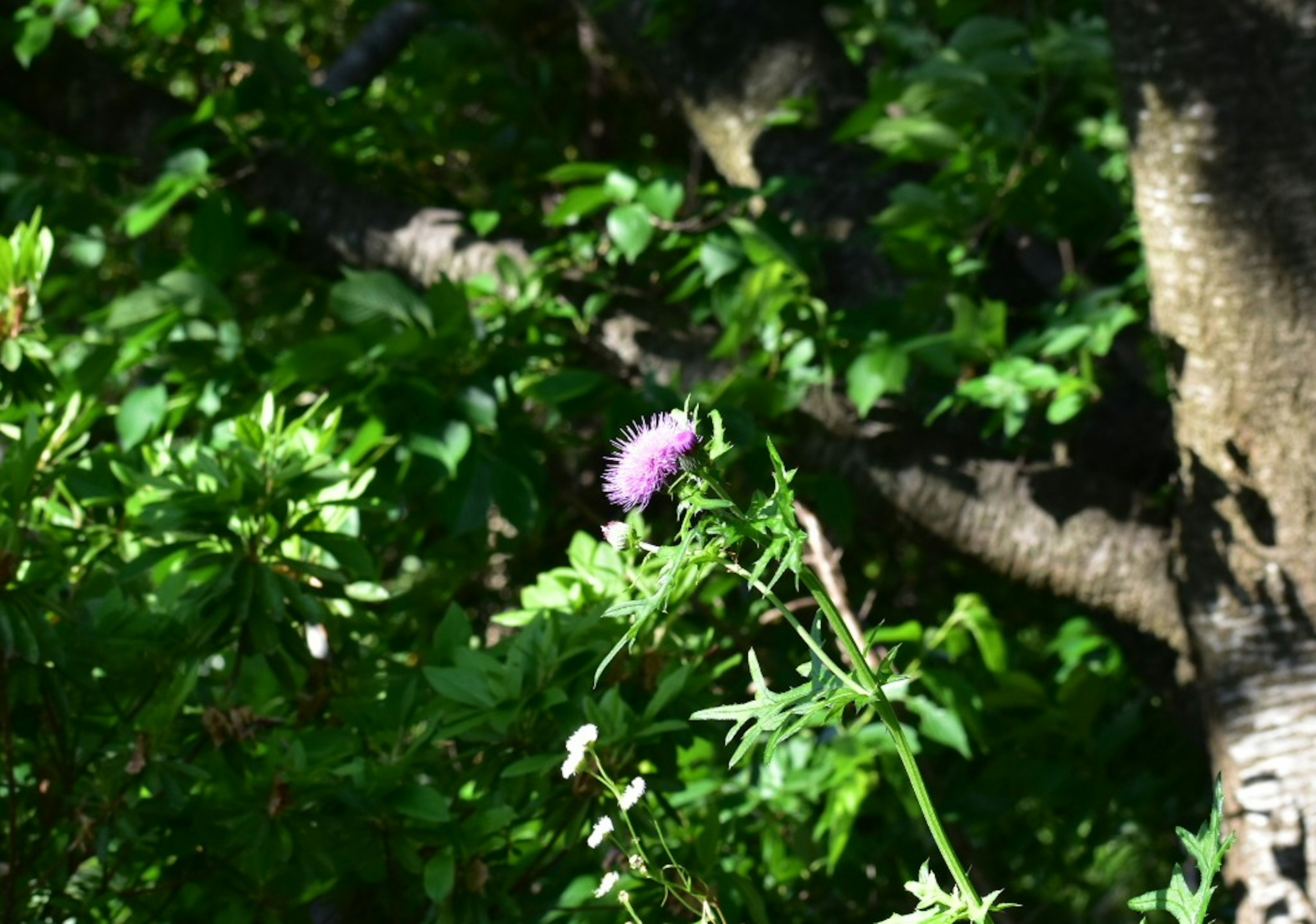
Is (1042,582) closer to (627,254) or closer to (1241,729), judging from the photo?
(1241,729)

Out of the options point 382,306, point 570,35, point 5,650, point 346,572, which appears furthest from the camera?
point 570,35

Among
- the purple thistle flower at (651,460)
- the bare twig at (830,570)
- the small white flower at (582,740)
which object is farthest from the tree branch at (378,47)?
the purple thistle flower at (651,460)

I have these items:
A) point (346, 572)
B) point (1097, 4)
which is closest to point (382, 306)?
point (346, 572)

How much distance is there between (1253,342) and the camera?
1703mm

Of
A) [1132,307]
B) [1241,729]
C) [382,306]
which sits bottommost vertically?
[1241,729]

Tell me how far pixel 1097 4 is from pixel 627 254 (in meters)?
1.16

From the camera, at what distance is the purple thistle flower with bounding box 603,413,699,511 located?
0.84 m

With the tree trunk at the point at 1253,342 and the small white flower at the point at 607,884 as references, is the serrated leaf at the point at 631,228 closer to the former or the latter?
the tree trunk at the point at 1253,342

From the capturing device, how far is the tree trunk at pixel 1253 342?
1674mm

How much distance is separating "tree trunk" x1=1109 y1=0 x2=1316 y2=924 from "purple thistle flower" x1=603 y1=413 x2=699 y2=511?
1.05 metres

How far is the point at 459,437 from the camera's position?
5.65 ft

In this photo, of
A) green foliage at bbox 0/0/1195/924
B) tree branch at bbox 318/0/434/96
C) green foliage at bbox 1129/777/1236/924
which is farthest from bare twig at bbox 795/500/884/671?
tree branch at bbox 318/0/434/96

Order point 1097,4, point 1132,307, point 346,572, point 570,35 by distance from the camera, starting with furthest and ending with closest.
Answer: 1. point 570,35
2. point 1097,4
3. point 1132,307
4. point 346,572

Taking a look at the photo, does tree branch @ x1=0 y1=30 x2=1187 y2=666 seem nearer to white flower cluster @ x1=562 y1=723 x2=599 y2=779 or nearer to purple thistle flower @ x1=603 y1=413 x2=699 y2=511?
white flower cluster @ x1=562 y1=723 x2=599 y2=779
